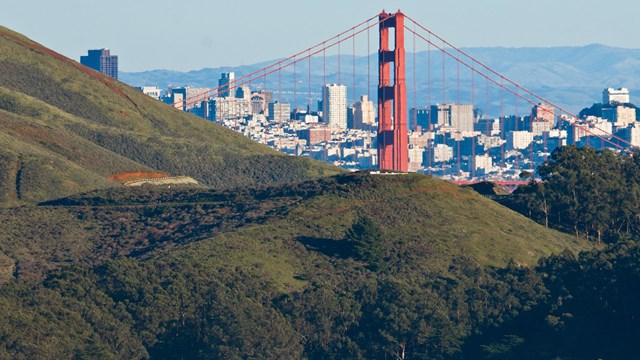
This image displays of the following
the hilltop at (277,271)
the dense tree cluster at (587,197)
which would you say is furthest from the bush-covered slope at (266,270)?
the dense tree cluster at (587,197)

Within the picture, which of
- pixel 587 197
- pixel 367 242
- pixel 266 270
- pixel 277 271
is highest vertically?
pixel 587 197

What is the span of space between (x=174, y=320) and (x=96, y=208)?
160ft

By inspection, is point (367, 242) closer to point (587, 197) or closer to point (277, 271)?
point (277, 271)

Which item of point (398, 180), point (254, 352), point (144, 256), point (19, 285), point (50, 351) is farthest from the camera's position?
point (398, 180)

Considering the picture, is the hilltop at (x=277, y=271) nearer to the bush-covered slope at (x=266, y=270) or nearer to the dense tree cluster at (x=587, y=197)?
the bush-covered slope at (x=266, y=270)

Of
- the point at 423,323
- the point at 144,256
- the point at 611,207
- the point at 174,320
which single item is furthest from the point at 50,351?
the point at 611,207

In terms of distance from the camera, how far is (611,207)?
516 ft

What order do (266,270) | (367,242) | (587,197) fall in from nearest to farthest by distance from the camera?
(266,270)
(367,242)
(587,197)

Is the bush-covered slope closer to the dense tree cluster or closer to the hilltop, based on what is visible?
the hilltop

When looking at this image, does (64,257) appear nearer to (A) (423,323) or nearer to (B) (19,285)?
(B) (19,285)

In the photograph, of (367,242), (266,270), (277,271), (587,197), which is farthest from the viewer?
(587,197)

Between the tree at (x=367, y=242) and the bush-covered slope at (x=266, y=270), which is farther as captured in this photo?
the tree at (x=367, y=242)

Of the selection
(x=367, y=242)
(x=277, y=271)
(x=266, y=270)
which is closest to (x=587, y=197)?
(x=367, y=242)

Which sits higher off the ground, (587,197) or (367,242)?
(587,197)
